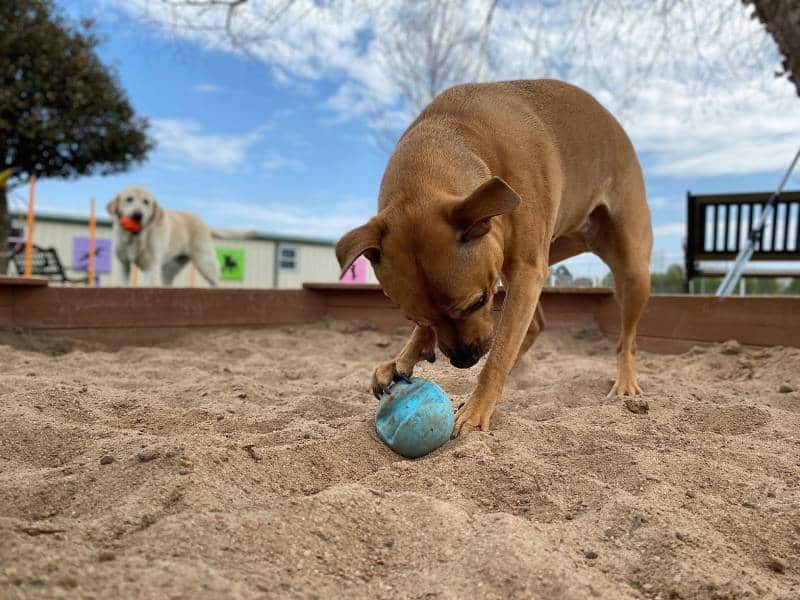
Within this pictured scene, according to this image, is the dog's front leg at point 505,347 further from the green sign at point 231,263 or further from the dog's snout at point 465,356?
the green sign at point 231,263

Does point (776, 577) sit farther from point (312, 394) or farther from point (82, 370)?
point (82, 370)

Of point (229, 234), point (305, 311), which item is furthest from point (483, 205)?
point (229, 234)

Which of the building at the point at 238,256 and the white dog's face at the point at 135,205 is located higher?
the white dog's face at the point at 135,205

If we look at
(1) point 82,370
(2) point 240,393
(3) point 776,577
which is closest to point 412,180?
(2) point 240,393

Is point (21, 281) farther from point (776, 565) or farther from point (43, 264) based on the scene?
point (43, 264)

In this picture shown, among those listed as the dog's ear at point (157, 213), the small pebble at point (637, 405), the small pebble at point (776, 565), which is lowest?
the small pebble at point (776, 565)

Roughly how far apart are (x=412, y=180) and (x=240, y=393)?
4.24 feet

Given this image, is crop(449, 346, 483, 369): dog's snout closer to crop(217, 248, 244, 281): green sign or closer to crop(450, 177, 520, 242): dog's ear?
crop(450, 177, 520, 242): dog's ear

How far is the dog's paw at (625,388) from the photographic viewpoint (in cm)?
316

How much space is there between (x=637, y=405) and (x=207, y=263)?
421 inches

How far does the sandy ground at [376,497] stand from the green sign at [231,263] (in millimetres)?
22473

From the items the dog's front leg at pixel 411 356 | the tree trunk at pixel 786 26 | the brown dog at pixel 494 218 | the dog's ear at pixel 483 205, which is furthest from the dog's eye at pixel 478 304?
the tree trunk at pixel 786 26

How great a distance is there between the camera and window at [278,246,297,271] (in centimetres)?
2662

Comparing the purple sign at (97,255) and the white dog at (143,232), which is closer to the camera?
the white dog at (143,232)
